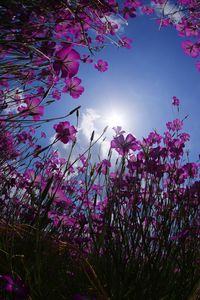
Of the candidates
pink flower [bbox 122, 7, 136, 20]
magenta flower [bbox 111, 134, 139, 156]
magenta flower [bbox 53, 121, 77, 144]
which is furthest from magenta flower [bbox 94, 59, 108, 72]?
magenta flower [bbox 53, 121, 77, 144]

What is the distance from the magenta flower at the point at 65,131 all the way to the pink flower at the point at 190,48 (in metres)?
2.31

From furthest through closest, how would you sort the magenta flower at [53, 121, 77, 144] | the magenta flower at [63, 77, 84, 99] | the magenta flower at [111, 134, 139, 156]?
the magenta flower at [111, 134, 139, 156]
the magenta flower at [63, 77, 84, 99]
the magenta flower at [53, 121, 77, 144]

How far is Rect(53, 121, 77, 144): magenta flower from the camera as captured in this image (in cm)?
154

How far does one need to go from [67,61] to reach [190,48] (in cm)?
242

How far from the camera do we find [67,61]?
1.37 m

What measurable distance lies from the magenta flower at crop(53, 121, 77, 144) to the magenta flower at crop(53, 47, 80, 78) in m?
0.26

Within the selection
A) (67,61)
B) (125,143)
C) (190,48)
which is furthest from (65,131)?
(190,48)

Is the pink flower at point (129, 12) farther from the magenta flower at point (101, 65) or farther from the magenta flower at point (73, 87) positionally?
the magenta flower at point (73, 87)

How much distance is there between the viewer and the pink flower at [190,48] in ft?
11.1

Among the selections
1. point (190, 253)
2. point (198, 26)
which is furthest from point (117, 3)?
point (190, 253)

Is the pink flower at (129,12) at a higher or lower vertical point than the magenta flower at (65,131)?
higher

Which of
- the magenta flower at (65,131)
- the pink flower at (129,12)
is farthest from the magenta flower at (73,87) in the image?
the pink flower at (129,12)

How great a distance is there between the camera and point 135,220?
68.2 inches

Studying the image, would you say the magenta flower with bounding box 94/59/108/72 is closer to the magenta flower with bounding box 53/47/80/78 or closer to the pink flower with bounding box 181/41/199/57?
the pink flower with bounding box 181/41/199/57
